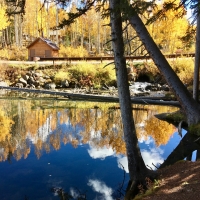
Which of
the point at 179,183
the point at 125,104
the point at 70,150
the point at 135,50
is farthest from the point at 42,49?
the point at 179,183

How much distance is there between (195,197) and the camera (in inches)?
144

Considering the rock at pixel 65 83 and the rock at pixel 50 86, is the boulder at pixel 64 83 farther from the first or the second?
the rock at pixel 50 86

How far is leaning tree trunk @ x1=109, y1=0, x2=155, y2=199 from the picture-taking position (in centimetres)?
438

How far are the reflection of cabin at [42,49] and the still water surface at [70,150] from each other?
53.9 feet

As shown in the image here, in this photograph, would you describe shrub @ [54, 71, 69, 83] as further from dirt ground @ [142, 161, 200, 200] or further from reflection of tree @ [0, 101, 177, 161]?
dirt ground @ [142, 161, 200, 200]

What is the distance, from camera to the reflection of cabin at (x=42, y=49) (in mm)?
28297

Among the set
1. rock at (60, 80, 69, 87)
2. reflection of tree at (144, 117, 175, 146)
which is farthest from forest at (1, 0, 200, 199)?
rock at (60, 80, 69, 87)

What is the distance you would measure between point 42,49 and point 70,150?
903 inches

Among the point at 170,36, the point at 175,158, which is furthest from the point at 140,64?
the point at 175,158

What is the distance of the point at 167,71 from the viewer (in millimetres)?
6816

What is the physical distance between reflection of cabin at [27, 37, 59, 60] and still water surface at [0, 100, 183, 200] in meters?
16.4

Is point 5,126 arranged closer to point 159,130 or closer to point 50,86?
point 159,130

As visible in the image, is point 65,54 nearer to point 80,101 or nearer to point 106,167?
point 80,101

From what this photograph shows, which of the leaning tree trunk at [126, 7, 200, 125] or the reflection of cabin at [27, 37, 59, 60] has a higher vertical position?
the reflection of cabin at [27, 37, 59, 60]
